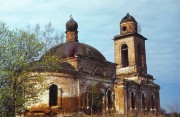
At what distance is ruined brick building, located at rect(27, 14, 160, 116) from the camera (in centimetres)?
2255

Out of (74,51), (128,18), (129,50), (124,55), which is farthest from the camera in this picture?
(124,55)

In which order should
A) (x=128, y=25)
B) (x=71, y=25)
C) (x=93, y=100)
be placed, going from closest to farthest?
(x=93, y=100) → (x=71, y=25) → (x=128, y=25)

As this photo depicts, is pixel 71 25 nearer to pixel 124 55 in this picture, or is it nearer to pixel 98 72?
pixel 98 72

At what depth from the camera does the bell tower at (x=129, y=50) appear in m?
32.9

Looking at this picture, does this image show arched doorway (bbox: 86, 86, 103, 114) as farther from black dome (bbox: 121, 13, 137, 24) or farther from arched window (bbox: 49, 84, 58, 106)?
black dome (bbox: 121, 13, 137, 24)

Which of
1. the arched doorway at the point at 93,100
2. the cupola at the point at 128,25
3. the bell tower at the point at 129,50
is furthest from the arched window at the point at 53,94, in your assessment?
the cupola at the point at 128,25

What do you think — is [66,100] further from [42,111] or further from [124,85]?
[124,85]

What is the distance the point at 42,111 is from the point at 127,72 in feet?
47.3

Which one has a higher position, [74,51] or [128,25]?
[128,25]

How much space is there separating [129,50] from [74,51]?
31.3 ft

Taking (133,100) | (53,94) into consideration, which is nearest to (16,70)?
(53,94)

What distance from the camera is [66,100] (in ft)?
74.2

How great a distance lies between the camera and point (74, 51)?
2609cm

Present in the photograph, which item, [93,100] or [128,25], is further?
[128,25]
